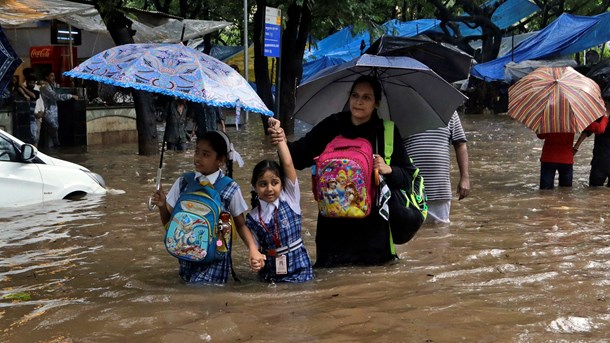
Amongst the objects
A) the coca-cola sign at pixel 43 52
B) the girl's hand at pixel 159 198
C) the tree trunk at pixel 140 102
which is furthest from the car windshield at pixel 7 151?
the coca-cola sign at pixel 43 52

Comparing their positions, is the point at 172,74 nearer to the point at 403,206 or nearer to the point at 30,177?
the point at 403,206

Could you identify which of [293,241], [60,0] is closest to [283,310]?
[293,241]

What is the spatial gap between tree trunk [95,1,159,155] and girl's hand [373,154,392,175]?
9950 millimetres

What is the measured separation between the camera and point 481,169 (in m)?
14.1

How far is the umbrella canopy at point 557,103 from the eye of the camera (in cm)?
1021

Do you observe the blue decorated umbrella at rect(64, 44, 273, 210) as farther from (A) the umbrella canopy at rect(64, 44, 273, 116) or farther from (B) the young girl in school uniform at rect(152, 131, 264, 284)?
(B) the young girl in school uniform at rect(152, 131, 264, 284)

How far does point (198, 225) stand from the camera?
5195 millimetres

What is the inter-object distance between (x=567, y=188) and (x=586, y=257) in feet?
15.4

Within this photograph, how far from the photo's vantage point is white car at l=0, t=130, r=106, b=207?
921 centimetres

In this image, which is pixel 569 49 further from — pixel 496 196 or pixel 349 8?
pixel 496 196

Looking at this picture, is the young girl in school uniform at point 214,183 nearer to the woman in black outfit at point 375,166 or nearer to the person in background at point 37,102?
the woman in black outfit at point 375,166

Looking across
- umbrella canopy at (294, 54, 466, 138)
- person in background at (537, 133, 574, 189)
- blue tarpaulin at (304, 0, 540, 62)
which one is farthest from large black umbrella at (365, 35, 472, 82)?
blue tarpaulin at (304, 0, 540, 62)

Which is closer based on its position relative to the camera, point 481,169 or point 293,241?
point 293,241

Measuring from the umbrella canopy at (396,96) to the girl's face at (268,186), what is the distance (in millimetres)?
827
